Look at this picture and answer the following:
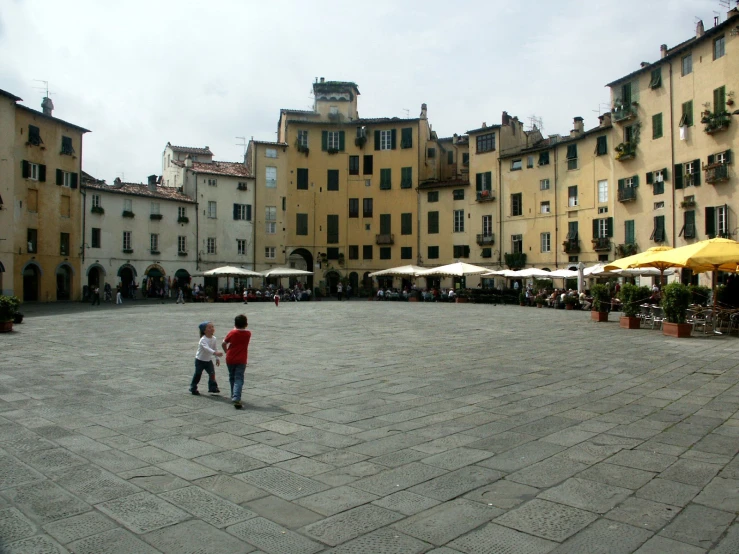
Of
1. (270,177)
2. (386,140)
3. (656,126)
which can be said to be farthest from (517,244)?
(270,177)

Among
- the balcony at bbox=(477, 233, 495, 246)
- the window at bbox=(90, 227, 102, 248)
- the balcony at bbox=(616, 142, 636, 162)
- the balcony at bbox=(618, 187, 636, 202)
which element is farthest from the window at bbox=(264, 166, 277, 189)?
the balcony at bbox=(618, 187, 636, 202)

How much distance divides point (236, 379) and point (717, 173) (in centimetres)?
2827

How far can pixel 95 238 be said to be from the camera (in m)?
41.8

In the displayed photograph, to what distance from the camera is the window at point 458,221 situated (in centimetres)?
4853

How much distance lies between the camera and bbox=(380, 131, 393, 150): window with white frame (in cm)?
5200

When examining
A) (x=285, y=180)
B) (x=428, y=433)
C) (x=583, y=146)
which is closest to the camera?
(x=428, y=433)

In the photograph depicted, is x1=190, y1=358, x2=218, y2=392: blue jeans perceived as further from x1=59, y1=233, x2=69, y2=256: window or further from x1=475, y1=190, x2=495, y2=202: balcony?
x1=475, y1=190, x2=495, y2=202: balcony

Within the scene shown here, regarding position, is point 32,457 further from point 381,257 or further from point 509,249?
point 381,257

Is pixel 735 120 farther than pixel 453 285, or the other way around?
pixel 453 285

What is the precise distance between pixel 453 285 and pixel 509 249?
548cm

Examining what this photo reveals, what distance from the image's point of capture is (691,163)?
30266mm

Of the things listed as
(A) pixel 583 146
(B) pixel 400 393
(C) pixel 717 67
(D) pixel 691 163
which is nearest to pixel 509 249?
(A) pixel 583 146

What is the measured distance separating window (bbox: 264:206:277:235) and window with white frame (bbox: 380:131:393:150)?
11.1 m

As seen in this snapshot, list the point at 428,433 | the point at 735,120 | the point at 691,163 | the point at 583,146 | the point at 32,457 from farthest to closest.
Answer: the point at 583,146
the point at 691,163
the point at 735,120
the point at 428,433
the point at 32,457
